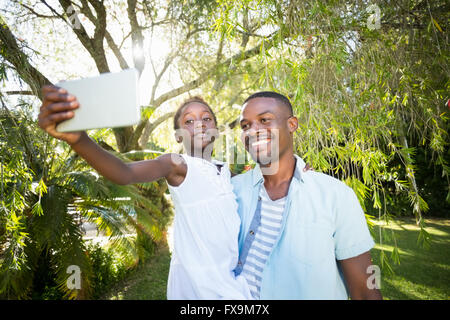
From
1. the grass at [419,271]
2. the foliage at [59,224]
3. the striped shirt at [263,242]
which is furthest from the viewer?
the grass at [419,271]

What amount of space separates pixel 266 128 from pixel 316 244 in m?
0.72

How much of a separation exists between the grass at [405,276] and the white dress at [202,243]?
163 inches

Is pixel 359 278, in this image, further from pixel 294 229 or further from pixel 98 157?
pixel 98 157

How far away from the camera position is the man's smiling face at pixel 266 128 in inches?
69.4

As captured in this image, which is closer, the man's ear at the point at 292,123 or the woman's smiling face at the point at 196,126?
the man's ear at the point at 292,123

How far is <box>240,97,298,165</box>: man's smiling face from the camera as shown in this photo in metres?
1.76

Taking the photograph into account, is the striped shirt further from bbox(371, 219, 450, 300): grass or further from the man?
bbox(371, 219, 450, 300): grass

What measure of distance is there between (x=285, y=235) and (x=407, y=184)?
1.64m

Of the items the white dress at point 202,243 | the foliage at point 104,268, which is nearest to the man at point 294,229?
the white dress at point 202,243

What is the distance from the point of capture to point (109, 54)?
332 inches

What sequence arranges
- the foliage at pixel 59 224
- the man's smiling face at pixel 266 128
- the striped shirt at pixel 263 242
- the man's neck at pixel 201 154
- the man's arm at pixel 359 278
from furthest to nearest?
the foliage at pixel 59 224, the man's neck at pixel 201 154, the man's smiling face at pixel 266 128, the striped shirt at pixel 263 242, the man's arm at pixel 359 278

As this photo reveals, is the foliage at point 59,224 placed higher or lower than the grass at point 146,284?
higher

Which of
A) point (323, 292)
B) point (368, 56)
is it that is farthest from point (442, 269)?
point (323, 292)

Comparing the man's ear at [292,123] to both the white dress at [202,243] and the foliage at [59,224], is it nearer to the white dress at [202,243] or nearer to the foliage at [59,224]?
the white dress at [202,243]
